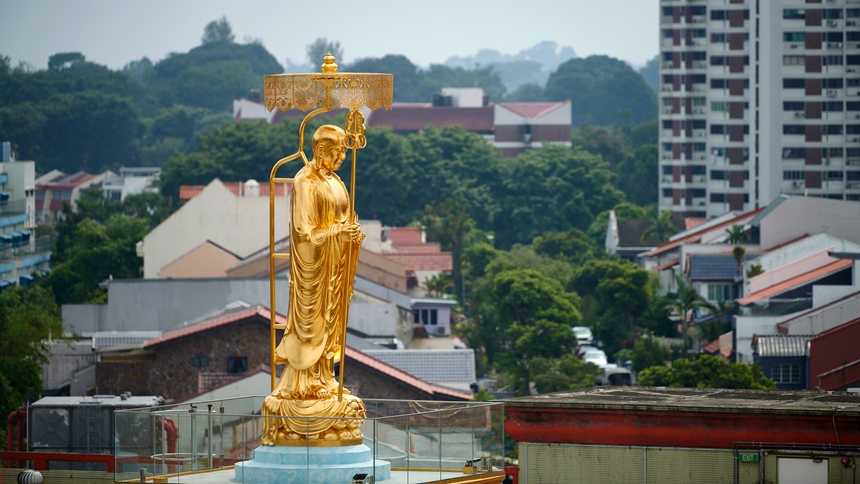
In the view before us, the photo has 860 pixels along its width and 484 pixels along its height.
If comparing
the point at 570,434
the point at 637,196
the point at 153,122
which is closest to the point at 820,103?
the point at 637,196

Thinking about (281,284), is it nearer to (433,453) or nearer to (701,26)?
(433,453)

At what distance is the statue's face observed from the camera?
21.0 meters

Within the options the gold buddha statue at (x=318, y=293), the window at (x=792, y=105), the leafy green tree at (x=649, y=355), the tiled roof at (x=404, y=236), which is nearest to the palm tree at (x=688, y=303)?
the leafy green tree at (x=649, y=355)

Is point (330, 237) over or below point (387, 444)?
over

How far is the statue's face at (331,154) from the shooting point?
68.9 feet

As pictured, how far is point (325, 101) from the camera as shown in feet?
68.7

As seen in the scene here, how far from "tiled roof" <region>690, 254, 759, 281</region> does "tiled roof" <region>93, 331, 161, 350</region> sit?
90.9 ft

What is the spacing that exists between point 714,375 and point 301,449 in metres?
28.0

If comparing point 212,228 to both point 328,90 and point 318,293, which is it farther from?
point 318,293

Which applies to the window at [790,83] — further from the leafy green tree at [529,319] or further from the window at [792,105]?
the leafy green tree at [529,319]

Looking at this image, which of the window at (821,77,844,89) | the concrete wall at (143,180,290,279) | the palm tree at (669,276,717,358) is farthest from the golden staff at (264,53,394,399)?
the window at (821,77,844,89)

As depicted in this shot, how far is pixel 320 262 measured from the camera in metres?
20.7

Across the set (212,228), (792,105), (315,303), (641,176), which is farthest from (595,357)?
(641,176)

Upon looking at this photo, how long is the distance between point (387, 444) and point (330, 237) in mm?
2791
